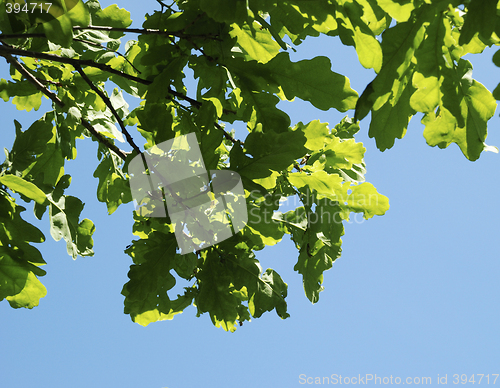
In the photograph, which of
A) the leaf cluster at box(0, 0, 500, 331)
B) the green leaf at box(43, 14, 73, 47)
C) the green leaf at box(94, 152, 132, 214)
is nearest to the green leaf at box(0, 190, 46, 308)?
the leaf cluster at box(0, 0, 500, 331)

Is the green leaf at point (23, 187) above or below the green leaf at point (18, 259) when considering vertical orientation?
above

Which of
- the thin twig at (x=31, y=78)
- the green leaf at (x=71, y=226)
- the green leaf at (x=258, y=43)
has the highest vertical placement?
the green leaf at (x=258, y=43)

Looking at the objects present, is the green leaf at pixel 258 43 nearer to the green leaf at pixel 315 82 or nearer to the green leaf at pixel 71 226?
the green leaf at pixel 315 82

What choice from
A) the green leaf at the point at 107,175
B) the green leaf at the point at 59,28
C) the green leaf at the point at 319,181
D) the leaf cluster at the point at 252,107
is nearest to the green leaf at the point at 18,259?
the leaf cluster at the point at 252,107

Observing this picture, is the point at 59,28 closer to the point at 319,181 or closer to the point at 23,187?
the point at 23,187

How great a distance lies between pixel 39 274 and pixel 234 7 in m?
1.51

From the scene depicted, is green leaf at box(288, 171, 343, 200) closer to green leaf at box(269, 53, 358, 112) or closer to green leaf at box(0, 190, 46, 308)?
green leaf at box(269, 53, 358, 112)

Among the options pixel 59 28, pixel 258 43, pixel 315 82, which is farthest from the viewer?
pixel 258 43

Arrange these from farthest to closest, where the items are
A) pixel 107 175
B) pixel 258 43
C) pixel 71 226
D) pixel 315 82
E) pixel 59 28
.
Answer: pixel 107 175, pixel 71 226, pixel 258 43, pixel 315 82, pixel 59 28

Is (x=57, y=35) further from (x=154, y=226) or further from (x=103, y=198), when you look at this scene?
(x=103, y=198)

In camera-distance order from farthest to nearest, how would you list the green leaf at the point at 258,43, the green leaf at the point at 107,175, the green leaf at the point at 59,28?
the green leaf at the point at 107,175
the green leaf at the point at 258,43
the green leaf at the point at 59,28

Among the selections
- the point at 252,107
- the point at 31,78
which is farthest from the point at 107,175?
the point at 252,107

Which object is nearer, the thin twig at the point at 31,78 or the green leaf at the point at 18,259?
the thin twig at the point at 31,78

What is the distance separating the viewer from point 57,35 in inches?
42.6
